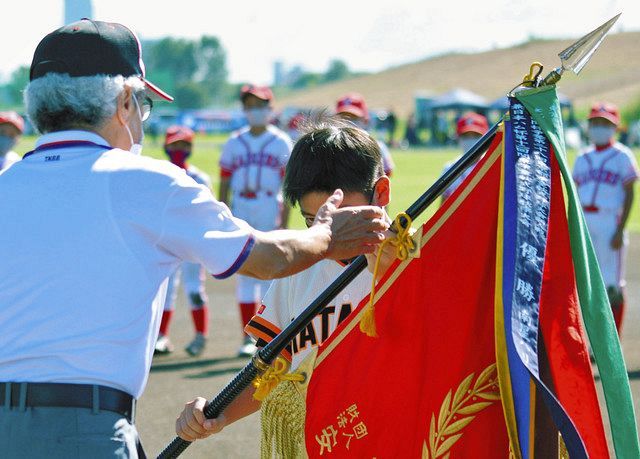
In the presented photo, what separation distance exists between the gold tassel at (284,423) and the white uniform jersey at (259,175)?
6495mm

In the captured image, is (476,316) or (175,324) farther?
(175,324)

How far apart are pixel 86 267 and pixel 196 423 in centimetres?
92

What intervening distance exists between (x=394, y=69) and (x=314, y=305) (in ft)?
387

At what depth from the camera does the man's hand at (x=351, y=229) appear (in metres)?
3.11

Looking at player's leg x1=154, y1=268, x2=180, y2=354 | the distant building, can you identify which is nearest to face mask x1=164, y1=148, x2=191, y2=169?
player's leg x1=154, y1=268, x2=180, y2=354

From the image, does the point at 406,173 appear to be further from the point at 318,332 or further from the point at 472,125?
the point at 318,332

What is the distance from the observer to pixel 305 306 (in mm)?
3574

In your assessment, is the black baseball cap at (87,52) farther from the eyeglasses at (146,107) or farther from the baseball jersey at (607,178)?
the baseball jersey at (607,178)

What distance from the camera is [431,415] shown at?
9.94ft

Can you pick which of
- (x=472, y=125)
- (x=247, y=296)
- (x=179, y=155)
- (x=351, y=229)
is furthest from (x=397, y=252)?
(x=472, y=125)

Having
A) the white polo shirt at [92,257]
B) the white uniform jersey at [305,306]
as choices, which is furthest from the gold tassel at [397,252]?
the white polo shirt at [92,257]

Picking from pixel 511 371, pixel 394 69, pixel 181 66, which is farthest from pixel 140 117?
pixel 181 66

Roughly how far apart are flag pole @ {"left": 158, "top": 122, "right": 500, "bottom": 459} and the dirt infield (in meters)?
3.07

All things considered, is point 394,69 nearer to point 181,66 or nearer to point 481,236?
point 181,66
